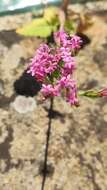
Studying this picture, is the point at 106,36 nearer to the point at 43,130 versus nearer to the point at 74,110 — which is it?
the point at 74,110

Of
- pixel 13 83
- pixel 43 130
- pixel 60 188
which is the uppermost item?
pixel 13 83

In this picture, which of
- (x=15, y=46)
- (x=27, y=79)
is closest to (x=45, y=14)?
(x=15, y=46)

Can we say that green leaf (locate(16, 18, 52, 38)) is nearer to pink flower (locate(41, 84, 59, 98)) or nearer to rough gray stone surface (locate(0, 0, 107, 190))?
rough gray stone surface (locate(0, 0, 107, 190))

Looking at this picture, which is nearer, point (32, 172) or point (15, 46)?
point (32, 172)

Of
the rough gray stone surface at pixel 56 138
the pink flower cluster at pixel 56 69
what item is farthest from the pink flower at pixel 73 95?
the rough gray stone surface at pixel 56 138

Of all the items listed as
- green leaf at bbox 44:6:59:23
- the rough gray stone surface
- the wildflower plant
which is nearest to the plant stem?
green leaf at bbox 44:6:59:23

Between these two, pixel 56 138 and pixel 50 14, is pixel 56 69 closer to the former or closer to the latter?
pixel 56 138

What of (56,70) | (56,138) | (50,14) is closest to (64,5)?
(50,14)

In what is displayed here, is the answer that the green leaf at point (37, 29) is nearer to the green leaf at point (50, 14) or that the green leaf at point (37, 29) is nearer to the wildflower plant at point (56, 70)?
the green leaf at point (50, 14)
